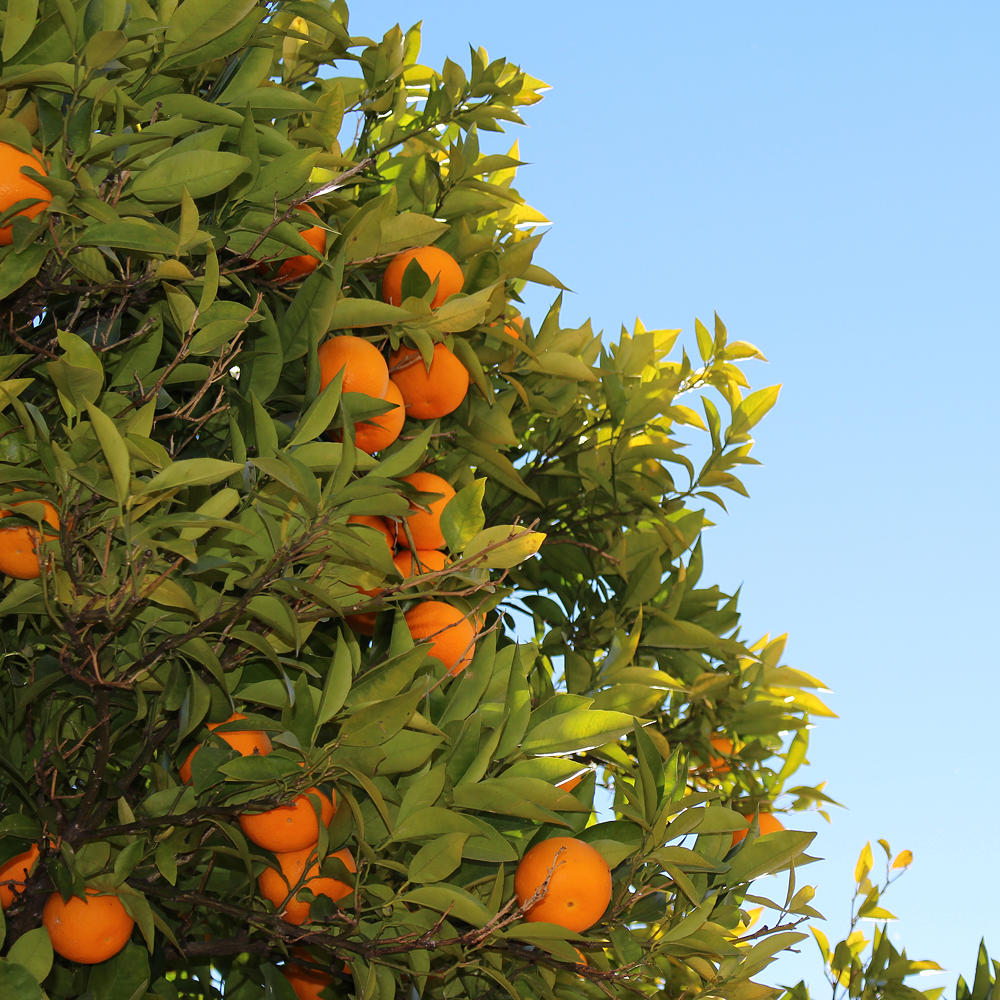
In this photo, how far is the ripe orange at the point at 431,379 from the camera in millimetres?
1764

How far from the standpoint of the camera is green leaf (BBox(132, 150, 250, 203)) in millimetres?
1383

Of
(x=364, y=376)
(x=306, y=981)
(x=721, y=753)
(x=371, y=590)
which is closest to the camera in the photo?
(x=371, y=590)

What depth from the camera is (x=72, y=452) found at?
1260 millimetres

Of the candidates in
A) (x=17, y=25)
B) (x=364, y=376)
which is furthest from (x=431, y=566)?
(x=17, y=25)

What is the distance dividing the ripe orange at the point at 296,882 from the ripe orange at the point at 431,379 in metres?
0.71

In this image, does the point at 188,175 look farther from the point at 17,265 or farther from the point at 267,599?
the point at 267,599

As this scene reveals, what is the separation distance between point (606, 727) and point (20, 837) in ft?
2.72

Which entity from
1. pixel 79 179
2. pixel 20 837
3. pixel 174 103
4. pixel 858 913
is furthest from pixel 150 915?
pixel 858 913

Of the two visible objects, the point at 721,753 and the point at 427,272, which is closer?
the point at 427,272

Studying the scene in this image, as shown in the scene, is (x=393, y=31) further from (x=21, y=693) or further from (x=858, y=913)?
(x=858, y=913)

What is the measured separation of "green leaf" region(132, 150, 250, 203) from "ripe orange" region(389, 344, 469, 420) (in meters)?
0.44

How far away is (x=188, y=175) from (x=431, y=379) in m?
0.52

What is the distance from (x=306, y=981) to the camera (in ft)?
5.99

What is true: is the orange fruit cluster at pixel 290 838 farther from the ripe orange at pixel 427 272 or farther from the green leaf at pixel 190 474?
the ripe orange at pixel 427 272
